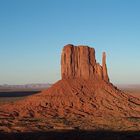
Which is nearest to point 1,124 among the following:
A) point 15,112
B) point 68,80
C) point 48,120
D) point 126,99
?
point 48,120

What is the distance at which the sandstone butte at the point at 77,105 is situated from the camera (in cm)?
5534

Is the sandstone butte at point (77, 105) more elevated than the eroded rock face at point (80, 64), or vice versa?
the eroded rock face at point (80, 64)

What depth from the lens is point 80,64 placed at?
77.0 metres

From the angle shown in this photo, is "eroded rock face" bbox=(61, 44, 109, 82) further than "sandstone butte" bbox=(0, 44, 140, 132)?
Yes

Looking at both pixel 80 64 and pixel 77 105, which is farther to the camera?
pixel 80 64

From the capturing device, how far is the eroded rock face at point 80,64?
76.2m

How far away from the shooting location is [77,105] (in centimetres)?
6944

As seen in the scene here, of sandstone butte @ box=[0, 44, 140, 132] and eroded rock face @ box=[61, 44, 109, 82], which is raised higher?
eroded rock face @ box=[61, 44, 109, 82]

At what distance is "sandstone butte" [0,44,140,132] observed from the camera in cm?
5534

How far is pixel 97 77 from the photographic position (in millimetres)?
76375

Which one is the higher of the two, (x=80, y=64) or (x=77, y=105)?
(x=80, y=64)

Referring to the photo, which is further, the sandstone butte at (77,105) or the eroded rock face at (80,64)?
the eroded rock face at (80,64)

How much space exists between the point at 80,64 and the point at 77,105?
10780 millimetres
